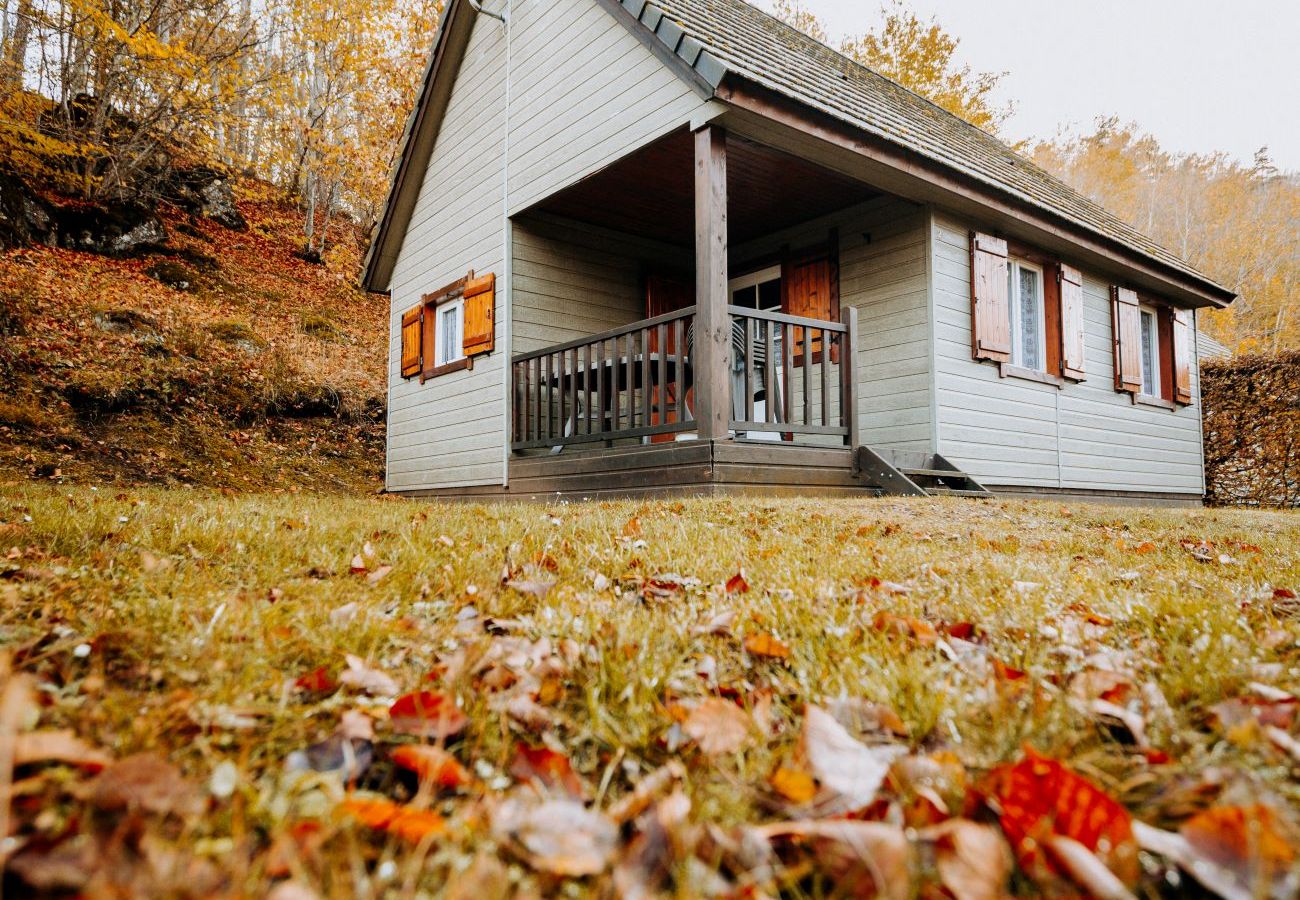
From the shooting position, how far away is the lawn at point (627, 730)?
78 cm

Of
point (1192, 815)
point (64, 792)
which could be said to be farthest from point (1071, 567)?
point (64, 792)

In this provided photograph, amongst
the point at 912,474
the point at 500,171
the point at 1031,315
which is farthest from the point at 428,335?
the point at 1031,315

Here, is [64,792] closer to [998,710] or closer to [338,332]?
[998,710]

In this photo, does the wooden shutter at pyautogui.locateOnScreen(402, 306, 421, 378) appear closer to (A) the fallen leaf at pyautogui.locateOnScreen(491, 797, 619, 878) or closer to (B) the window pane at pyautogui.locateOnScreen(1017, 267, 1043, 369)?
(B) the window pane at pyautogui.locateOnScreen(1017, 267, 1043, 369)

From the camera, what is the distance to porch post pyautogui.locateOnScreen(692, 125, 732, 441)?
558cm

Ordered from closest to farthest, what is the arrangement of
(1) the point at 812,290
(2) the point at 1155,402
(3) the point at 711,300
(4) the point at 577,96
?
(3) the point at 711,300, (4) the point at 577,96, (1) the point at 812,290, (2) the point at 1155,402

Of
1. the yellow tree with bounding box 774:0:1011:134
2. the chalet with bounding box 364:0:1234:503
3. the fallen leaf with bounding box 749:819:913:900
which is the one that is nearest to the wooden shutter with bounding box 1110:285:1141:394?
the chalet with bounding box 364:0:1234:503

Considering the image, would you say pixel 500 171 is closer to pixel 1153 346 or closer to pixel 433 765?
pixel 433 765

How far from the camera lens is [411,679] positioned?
1.36m

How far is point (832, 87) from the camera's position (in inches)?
270

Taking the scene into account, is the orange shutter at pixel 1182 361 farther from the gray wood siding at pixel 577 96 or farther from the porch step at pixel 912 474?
the gray wood siding at pixel 577 96

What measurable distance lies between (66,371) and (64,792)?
11.2 meters

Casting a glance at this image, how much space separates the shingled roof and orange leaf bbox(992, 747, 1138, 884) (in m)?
5.31

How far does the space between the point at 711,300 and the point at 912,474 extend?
2755 mm
